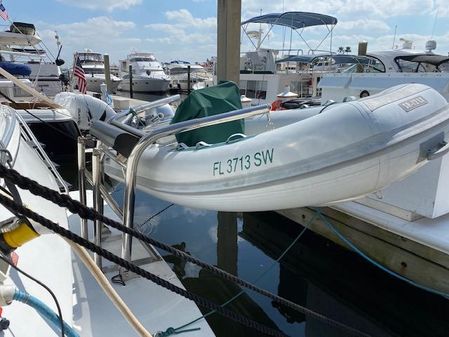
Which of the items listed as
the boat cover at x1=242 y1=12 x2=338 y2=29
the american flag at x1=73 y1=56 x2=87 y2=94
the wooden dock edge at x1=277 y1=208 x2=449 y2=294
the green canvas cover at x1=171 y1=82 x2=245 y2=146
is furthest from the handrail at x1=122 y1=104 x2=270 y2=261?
the boat cover at x1=242 y1=12 x2=338 y2=29

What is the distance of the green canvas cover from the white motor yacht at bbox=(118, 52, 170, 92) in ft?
67.7

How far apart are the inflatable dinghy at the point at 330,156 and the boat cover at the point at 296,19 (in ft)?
37.9

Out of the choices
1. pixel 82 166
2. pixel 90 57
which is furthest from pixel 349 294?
pixel 90 57

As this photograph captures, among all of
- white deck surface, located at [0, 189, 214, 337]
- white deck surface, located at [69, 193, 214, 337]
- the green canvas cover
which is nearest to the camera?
white deck surface, located at [0, 189, 214, 337]

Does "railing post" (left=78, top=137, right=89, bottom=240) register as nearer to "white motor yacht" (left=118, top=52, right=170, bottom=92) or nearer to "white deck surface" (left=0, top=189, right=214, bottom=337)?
"white deck surface" (left=0, top=189, right=214, bottom=337)

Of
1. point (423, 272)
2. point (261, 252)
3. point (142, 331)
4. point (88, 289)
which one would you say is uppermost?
point (142, 331)

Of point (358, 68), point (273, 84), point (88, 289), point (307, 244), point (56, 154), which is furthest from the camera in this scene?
point (273, 84)

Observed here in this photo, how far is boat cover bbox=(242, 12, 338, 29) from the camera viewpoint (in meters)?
12.4

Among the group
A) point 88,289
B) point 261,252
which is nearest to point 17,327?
point 88,289

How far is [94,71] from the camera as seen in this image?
28109 mm

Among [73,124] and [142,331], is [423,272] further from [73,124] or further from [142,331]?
[73,124]

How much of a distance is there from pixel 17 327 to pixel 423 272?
2887mm

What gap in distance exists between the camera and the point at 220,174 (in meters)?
1.93

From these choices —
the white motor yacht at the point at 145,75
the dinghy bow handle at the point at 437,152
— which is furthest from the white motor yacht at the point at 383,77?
the white motor yacht at the point at 145,75
